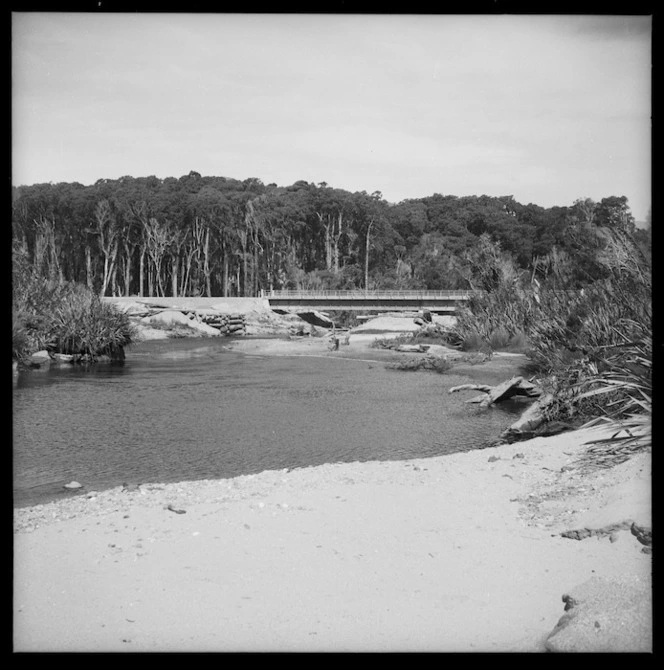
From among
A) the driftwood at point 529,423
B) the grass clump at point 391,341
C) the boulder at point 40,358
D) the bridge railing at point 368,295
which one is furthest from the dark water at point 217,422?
the bridge railing at point 368,295

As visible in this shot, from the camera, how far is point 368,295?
43531 millimetres

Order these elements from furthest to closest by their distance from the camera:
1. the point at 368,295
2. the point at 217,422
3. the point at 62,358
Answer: the point at 368,295 < the point at 62,358 < the point at 217,422

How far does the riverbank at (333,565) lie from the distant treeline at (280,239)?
30.7 meters

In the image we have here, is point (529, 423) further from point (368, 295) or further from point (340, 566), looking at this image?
point (368, 295)

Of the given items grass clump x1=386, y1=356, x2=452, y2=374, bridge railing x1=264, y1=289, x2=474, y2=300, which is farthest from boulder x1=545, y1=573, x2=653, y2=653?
bridge railing x1=264, y1=289, x2=474, y2=300

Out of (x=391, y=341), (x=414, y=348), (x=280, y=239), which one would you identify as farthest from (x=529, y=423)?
(x=280, y=239)

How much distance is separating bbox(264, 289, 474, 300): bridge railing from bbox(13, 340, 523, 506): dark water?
21.9 meters

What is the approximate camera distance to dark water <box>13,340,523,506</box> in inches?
358

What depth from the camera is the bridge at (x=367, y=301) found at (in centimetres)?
4238

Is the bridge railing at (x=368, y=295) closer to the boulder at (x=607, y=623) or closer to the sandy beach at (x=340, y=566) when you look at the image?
the sandy beach at (x=340, y=566)

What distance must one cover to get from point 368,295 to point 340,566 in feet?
129
